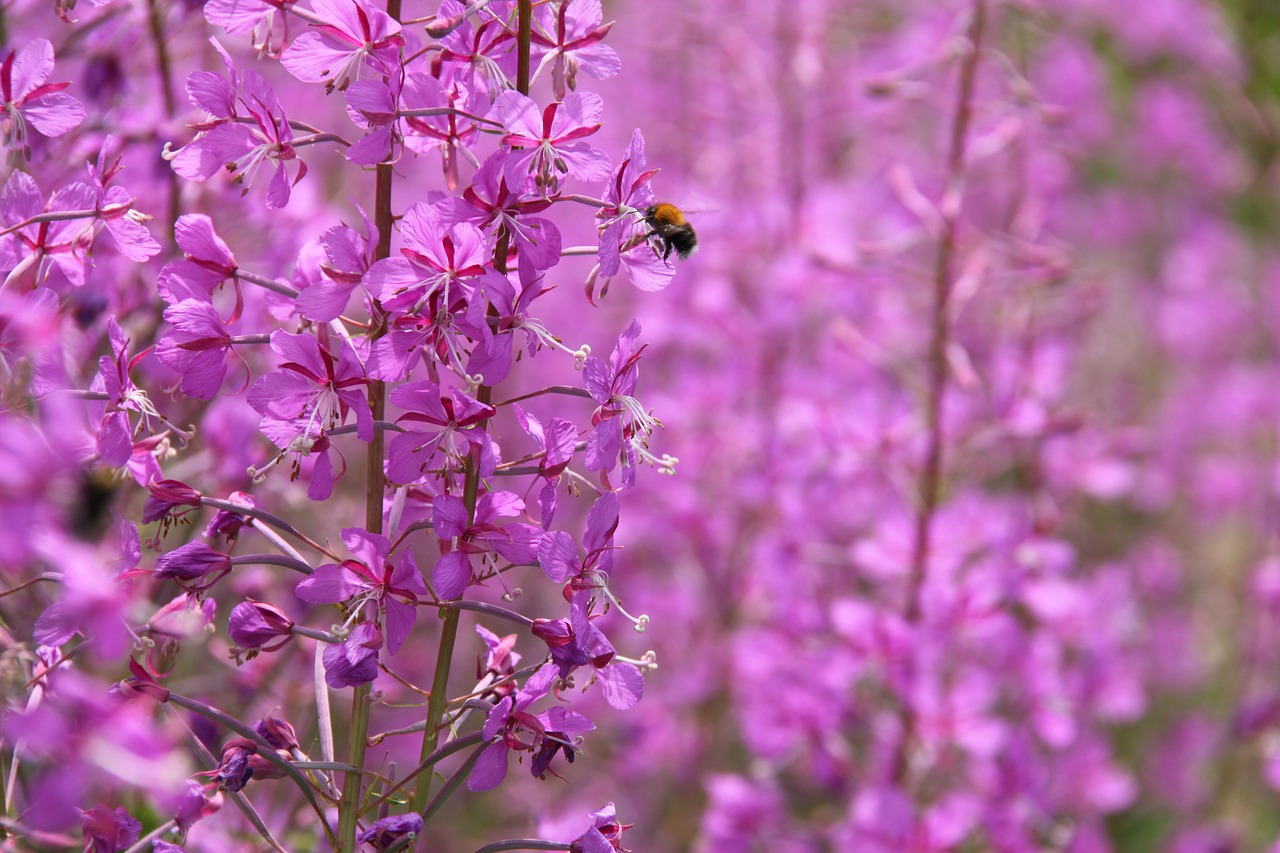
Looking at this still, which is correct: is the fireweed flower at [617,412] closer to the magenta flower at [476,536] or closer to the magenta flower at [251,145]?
the magenta flower at [476,536]

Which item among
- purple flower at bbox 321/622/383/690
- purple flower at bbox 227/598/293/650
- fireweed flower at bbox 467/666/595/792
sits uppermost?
purple flower at bbox 321/622/383/690

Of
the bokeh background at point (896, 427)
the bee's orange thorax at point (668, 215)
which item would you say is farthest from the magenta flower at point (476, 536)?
the bee's orange thorax at point (668, 215)

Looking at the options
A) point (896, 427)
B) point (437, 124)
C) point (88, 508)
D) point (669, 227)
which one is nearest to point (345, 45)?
point (437, 124)

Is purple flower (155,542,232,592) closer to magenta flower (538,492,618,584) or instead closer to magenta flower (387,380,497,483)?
magenta flower (387,380,497,483)

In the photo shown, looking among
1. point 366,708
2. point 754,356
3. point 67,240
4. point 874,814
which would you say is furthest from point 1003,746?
point 67,240

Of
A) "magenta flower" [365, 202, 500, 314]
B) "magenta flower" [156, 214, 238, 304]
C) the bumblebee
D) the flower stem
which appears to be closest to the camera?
"magenta flower" [365, 202, 500, 314]

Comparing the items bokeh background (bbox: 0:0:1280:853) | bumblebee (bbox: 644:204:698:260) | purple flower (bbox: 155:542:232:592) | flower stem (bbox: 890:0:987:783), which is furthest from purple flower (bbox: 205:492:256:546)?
flower stem (bbox: 890:0:987:783)

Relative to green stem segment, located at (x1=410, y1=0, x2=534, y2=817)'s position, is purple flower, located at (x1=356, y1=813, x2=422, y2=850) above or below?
below

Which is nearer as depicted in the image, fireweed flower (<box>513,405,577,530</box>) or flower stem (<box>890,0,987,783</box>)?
fireweed flower (<box>513,405,577,530</box>)
